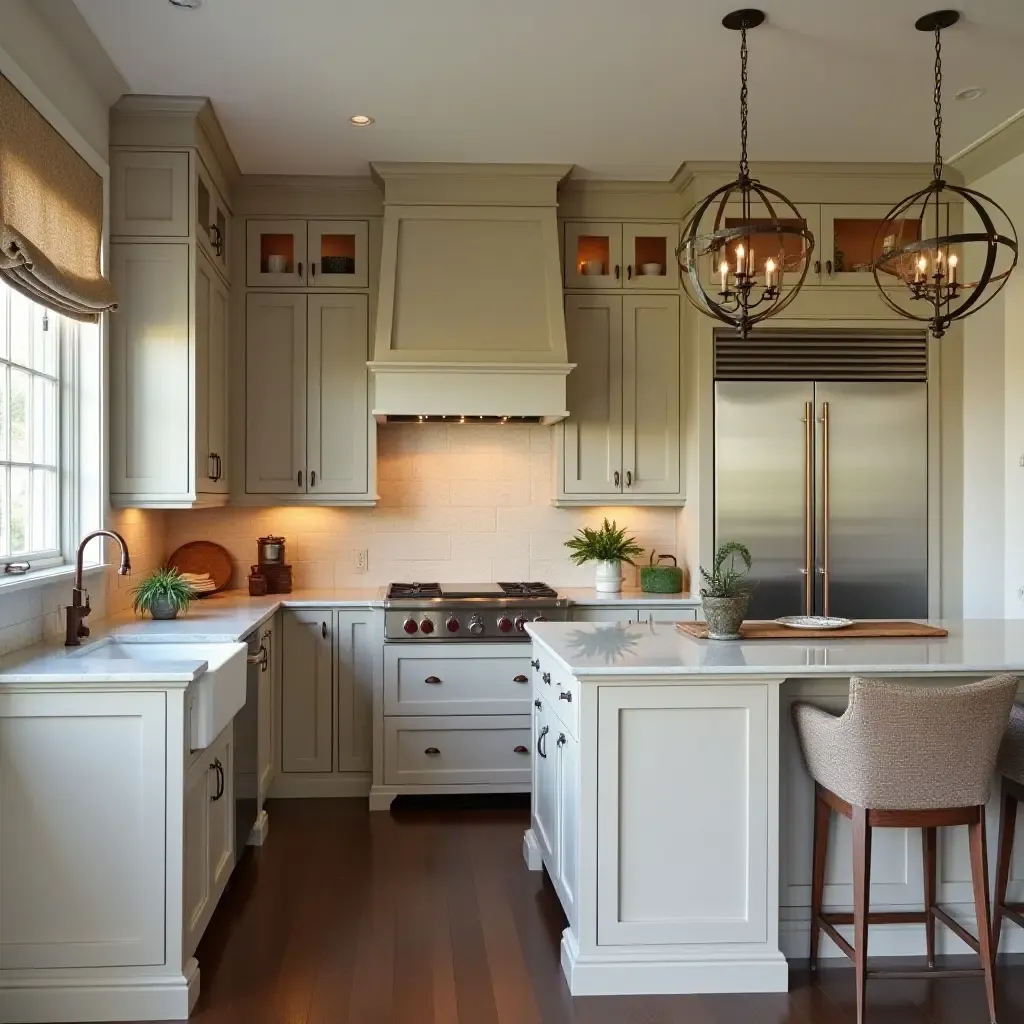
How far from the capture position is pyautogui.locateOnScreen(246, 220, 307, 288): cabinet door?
4914mm

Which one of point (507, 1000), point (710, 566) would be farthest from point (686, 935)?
point (710, 566)

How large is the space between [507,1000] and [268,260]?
356 centimetres

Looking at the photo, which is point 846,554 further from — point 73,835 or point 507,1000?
point 73,835

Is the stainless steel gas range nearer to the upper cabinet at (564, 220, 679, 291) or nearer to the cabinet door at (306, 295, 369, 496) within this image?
the cabinet door at (306, 295, 369, 496)

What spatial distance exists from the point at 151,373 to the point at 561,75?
6.46ft

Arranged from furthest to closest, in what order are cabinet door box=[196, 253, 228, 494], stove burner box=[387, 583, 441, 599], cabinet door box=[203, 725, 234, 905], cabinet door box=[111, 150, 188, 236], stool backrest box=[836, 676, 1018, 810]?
stove burner box=[387, 583, 441, 599], cabinet door box=[196, 253, 228, 494], cabinet door box=[111, 150, 188, 236], cabinet door box=[203, 725, 234, 905], stool backrest box=[836, 676, 1018, 810]

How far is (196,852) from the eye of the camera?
9.54 feet

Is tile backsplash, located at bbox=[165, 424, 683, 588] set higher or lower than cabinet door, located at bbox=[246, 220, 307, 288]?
lower

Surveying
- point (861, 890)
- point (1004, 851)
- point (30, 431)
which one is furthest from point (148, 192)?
point (1004, 851)

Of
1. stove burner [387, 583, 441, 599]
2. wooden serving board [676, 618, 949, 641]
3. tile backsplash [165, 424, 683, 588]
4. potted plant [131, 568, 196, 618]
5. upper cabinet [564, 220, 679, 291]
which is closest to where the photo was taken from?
wooden serving board [676, 618, 949, 641]

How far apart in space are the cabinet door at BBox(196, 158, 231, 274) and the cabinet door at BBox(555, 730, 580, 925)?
2574 millimetres

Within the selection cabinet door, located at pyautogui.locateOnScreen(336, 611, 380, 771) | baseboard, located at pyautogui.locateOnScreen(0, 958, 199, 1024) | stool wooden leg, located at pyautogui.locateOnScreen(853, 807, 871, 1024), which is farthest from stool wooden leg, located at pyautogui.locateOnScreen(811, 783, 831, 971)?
cabinet door, located at pyautogui.locateOnScreen(336, 611, 380, 771)

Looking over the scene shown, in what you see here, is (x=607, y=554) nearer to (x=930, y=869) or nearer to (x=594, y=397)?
(x=594, y=397)

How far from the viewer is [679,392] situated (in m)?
5.03
